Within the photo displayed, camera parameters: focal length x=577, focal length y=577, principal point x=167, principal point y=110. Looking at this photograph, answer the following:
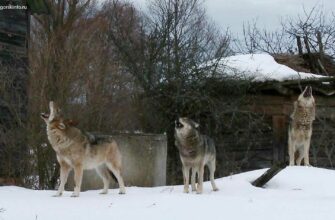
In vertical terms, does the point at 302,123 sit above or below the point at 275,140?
above

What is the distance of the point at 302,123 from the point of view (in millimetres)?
A: 12648

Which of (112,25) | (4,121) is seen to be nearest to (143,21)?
(112,25)

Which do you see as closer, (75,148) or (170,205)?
(170,205)

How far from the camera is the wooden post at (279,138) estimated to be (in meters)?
16.3

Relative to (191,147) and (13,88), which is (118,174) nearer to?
(191,147)

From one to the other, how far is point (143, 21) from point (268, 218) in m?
18.2

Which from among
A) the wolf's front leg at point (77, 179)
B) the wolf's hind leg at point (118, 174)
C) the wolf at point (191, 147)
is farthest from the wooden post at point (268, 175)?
the wolf's front leg at point (77, 179)

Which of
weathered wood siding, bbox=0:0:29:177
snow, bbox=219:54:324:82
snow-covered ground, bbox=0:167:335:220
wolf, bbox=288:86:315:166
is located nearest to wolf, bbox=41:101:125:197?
snow-covered ground, bbox=0:167:335:220

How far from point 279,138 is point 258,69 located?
2.16 meters

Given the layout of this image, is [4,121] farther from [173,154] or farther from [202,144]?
[173,154]

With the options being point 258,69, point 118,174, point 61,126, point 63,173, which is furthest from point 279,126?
point 61,126

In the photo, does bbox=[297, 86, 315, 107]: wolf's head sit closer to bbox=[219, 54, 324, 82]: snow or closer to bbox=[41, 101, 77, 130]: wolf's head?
bbox=[219, 54, 324, 82]: snow

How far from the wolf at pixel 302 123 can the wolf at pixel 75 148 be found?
5.02m

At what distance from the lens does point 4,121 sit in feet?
40.4
